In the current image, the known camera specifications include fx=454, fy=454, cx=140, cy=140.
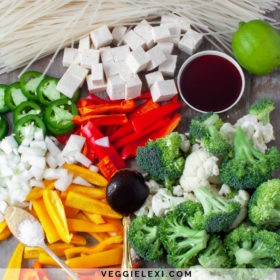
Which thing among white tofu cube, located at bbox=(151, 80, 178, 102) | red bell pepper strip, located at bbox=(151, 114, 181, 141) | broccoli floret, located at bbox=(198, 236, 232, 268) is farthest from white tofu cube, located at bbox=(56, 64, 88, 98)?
broccoli floret, located at bbox=(198, 236, 232, 268)

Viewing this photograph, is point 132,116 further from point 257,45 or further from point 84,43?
point 257,45

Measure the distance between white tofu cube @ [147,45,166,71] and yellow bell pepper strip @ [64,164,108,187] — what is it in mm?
778

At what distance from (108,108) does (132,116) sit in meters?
0.16

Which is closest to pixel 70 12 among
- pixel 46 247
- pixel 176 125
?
pixel 176 125

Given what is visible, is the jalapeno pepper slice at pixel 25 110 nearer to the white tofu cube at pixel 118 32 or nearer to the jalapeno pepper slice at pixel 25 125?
the jalapeno pepper slice at pixel 25 125

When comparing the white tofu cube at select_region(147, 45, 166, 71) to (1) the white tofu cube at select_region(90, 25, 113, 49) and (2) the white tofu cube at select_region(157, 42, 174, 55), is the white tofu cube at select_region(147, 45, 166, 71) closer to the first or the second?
(2) the white tofu cube at select_region(157, 42, 174, 55)

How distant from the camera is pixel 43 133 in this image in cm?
283

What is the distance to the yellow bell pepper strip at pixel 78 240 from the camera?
8.92 feet

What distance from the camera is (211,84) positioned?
2.78 metres

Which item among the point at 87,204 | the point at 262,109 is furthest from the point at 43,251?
the point at 262,109

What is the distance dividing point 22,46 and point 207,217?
162 cm

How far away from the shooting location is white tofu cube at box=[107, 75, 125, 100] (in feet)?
9.21

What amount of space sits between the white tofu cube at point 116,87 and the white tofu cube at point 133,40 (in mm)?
230

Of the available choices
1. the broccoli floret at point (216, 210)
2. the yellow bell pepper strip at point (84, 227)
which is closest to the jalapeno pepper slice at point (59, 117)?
the yellow bell pepper strip at point (84, 227)
